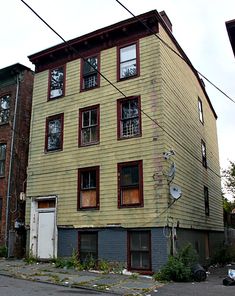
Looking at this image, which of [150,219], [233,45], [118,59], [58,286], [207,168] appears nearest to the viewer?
[58,286]

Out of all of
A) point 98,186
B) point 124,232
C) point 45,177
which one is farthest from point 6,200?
point 124,232

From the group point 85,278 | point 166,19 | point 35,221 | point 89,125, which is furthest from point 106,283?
point 166,19

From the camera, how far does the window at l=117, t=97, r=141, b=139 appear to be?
15141mm

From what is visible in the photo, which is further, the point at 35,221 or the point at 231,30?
the point at 35,221

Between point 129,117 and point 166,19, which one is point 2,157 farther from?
point 166,19

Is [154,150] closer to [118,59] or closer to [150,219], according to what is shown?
[150,219]

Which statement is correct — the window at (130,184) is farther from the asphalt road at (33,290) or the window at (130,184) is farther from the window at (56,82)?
the window at (56,82)

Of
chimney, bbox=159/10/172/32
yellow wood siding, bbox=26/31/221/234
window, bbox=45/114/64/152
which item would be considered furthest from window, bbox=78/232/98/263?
chimney, bbox=159/10/172/32

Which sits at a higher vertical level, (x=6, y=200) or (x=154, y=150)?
(x=154, y=150)

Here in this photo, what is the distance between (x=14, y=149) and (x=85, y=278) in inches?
361

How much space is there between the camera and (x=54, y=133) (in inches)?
693

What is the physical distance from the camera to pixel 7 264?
15219 millimetres

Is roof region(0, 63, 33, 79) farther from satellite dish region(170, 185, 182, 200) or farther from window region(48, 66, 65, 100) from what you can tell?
satellite dish region(170, 185, 182, 200)

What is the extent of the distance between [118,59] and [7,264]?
10.3 meters
